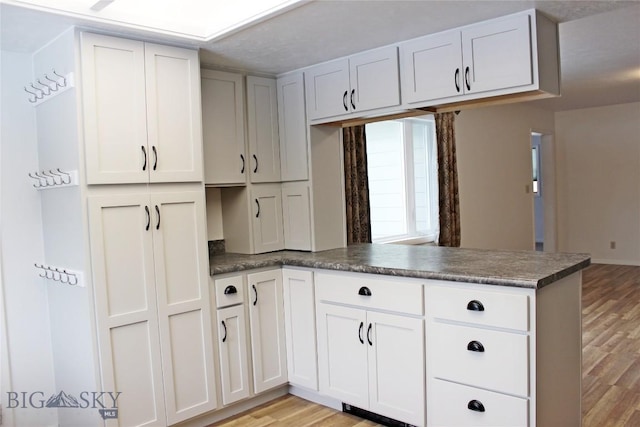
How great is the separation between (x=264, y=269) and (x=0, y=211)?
145 centimetres

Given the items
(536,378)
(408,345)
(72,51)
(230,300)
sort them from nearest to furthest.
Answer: (536,378), (72,51), (408,345), (230,300)


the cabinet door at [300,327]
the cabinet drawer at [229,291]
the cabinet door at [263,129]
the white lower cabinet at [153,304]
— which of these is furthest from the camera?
the cabinet door at [263,129]

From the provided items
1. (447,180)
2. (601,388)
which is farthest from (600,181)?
(601,388)

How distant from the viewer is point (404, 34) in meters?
2.74

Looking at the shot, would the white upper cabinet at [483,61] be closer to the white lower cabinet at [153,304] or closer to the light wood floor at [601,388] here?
the white lower cabinet at [153,304]

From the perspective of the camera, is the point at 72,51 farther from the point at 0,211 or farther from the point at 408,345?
the point at 408,345

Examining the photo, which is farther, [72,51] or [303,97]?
[303,97]

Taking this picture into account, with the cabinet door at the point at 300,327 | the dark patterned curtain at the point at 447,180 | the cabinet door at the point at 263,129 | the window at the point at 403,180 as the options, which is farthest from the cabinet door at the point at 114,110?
the dark patterned curtain at the point at 447,180

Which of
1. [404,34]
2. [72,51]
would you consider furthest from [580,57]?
[72,51]

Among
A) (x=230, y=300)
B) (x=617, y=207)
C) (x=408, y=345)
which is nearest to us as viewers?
(x=408, y=345)

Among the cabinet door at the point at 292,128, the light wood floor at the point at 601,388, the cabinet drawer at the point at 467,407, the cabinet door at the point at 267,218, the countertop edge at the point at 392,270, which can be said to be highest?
the cabinet door at the point at 292,128

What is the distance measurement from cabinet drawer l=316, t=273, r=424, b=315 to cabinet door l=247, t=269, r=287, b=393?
1.04 ft

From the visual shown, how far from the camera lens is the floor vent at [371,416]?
2848 mm

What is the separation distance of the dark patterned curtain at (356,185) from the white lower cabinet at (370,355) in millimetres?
1203
